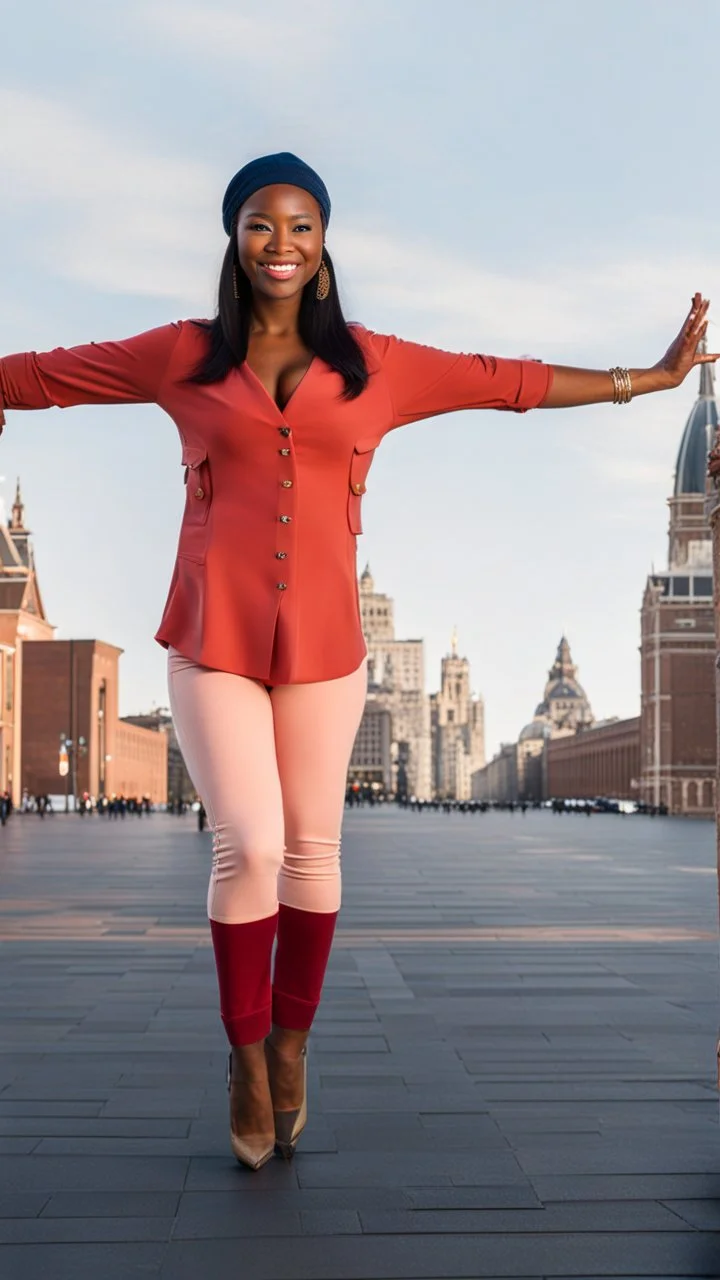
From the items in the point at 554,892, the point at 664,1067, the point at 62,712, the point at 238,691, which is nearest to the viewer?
the point at 238,691

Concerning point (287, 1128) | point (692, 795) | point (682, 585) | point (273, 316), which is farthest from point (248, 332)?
point (682, 585)

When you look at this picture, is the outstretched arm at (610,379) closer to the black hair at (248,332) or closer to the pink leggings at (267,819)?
the black hair at (248,332)

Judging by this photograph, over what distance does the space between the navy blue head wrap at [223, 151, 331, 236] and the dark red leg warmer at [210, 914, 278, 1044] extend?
1702mm

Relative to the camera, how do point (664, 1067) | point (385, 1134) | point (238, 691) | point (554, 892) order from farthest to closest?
1. point (554, 892)
2. point (664, 1067)
3. point (385, 1134)
4. point (238, 691)

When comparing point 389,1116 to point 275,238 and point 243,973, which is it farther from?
point 275,238

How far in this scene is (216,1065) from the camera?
5.62 m

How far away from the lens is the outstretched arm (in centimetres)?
420

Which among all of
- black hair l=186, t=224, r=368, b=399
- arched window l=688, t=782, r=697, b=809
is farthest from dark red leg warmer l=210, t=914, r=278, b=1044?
arched window l=688, t=782, r=697, b=809

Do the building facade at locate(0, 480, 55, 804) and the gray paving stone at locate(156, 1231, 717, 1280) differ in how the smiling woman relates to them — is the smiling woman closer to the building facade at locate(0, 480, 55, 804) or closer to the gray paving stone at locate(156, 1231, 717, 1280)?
the gray paving stone at locate(156, 1231, 717, 1280)

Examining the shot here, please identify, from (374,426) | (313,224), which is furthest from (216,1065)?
(313,224)

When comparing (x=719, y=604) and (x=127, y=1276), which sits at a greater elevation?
(x=719, y=604)

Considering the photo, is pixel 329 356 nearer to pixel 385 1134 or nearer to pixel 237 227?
pixel 237 227

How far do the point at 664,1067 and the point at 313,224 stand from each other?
308 centimetres

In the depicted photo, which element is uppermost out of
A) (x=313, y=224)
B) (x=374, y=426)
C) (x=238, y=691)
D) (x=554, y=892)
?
(x=313, y=224)
